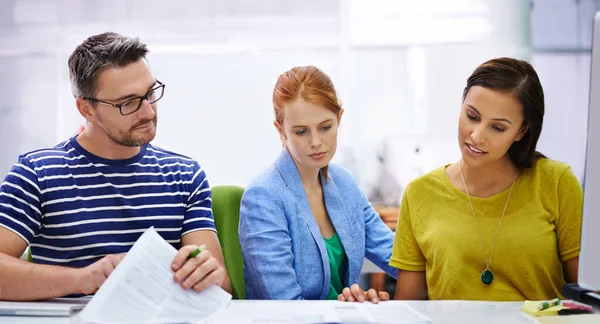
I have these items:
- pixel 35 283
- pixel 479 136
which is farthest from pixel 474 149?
pixel 35 283

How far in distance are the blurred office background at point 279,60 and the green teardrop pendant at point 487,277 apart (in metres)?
2.84

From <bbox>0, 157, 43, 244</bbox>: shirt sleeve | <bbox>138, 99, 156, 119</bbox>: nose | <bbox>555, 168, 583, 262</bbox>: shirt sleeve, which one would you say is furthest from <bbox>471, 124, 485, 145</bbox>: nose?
<bbox>0, 157, 43, 244</bbox>: shirt sleeve

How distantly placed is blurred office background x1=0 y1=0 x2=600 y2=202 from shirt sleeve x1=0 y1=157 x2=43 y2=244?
3023 millimetres

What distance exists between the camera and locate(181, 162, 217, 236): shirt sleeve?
1.74 meters

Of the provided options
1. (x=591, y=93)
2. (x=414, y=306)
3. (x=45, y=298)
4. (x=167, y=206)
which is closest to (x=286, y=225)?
(x=167, y=206)

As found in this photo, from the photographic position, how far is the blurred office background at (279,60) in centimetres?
458

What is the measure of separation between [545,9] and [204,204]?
3.60m

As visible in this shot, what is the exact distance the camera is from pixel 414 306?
1.44 meters

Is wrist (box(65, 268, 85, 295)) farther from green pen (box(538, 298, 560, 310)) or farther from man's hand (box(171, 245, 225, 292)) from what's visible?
green pen (box(538, 298, 560, 310))

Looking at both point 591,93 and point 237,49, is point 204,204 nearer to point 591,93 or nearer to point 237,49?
point 591,93

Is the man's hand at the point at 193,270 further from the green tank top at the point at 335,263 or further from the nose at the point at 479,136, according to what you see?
the nose at the point at 479,136

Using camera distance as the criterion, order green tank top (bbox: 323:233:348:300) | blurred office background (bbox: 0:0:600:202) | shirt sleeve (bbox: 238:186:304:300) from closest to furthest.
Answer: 1. shirt sleeve (bbox: 238:186:304:300)
2. green tank top (bbox: 323:233:348:300)
3. blurred office background (bbox: 0:0:600:202)

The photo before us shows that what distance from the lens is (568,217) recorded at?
5.30 feet

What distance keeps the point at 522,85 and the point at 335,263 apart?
2.25 feet
